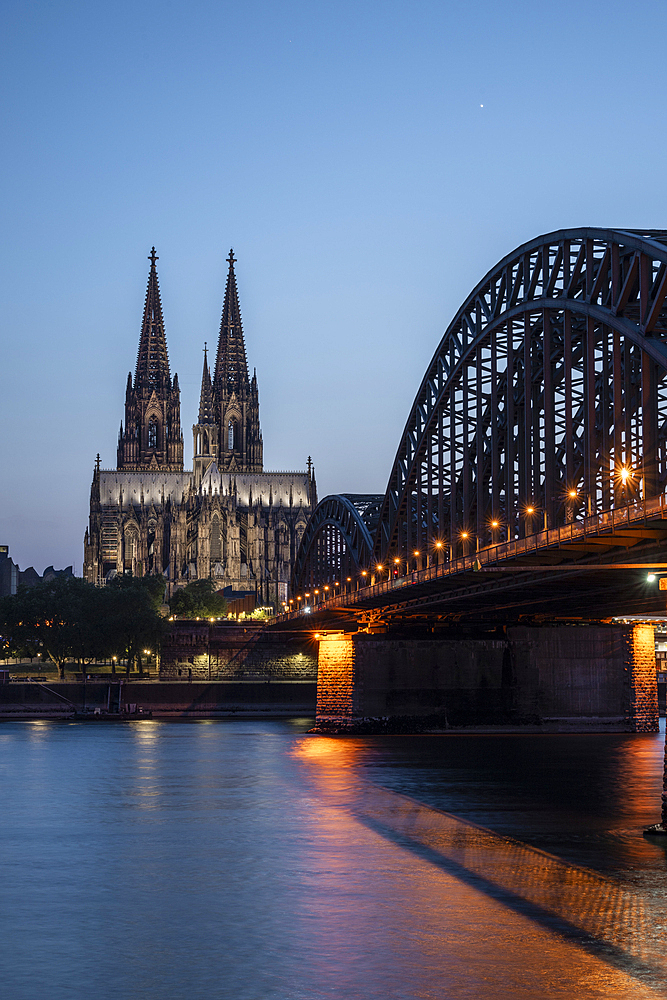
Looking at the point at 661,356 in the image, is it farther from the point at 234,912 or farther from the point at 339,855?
the point at 234,912

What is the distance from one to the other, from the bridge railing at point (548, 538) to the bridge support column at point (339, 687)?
12801 millimetres

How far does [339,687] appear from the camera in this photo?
91875mm

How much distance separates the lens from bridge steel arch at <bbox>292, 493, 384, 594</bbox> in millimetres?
119000

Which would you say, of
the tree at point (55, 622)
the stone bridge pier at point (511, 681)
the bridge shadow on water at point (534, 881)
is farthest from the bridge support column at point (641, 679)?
the tree at point (55, 622)

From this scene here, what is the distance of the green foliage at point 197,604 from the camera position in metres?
188

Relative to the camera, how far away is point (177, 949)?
88.2 ft

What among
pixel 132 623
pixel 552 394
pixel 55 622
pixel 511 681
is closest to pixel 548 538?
pixel 552 394

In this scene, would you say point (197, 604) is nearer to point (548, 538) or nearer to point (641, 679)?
point (641, 679)

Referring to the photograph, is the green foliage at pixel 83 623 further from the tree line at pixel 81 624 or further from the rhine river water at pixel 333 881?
the rhine river water at pixel 333 881

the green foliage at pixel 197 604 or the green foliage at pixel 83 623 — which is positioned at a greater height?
the green foliage at pixel 197 604

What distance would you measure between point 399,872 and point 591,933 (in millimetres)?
9432

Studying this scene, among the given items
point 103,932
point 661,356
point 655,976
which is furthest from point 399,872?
point 661,356

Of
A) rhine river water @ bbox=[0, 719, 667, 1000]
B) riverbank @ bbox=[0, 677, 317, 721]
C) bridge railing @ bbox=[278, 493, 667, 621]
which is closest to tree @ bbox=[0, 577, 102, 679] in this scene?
riverbank @ bbox=[0, 677, 317, 721]

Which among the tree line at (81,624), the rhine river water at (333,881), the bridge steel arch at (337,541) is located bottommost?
the rhine river water at (333,881)
